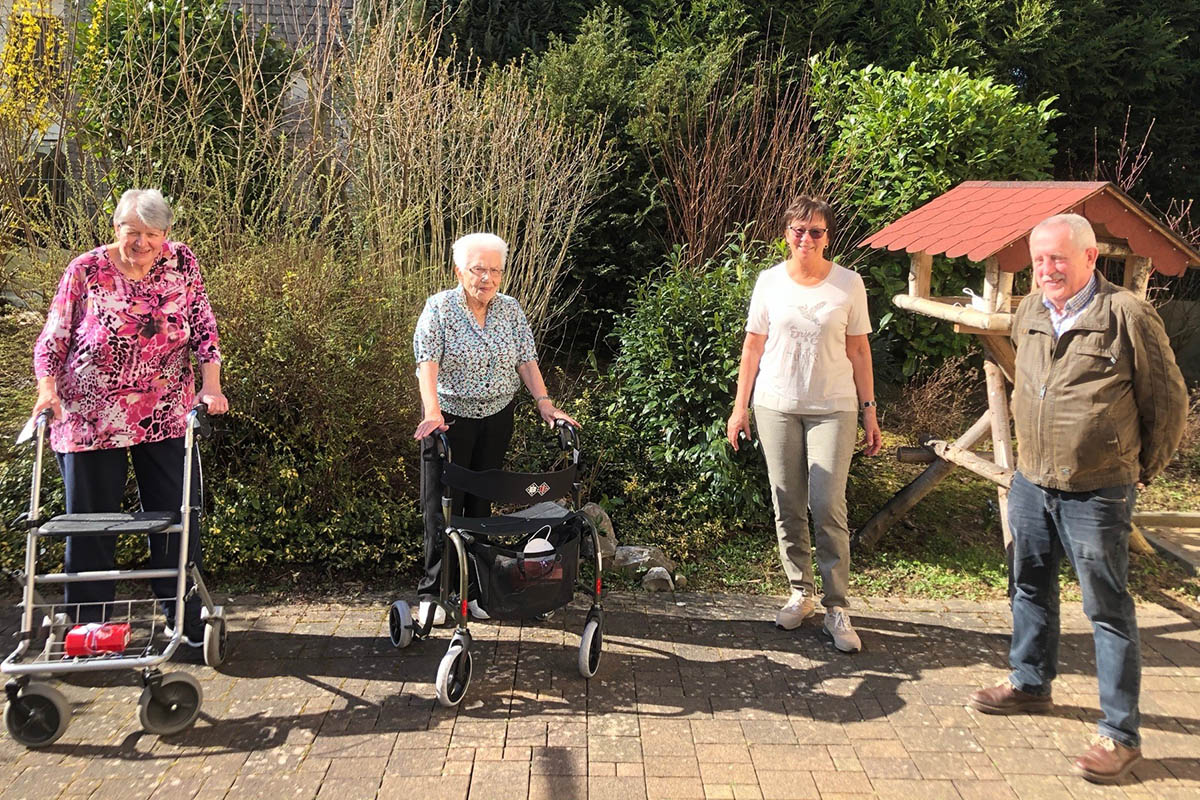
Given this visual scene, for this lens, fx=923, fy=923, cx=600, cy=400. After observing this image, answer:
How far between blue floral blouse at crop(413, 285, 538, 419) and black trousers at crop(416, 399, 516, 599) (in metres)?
0.05

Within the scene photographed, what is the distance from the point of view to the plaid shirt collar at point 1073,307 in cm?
294

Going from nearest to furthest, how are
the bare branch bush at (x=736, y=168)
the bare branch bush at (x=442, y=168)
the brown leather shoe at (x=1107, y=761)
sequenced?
the brown leather shoe at (x=1107, y=761) → the bare branch bush at (x=442, y=168) → the bare branch bush at (x=736, y=168)

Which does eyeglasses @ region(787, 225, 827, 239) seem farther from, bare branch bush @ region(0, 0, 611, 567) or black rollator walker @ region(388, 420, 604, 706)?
bare branch bush @ region(0, 0, 611, 567)

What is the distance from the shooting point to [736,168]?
7098 mm

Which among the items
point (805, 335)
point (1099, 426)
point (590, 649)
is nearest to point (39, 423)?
point (590, 649)

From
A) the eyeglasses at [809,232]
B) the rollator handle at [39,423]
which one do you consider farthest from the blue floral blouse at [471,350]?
the rollator handle at [39,423]

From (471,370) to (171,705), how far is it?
1.59 m

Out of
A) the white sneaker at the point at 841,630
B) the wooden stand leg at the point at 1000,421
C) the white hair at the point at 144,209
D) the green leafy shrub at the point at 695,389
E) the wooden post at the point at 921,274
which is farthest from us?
the green leafy shrub at the point at 695,389

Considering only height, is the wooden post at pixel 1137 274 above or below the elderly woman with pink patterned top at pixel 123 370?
above

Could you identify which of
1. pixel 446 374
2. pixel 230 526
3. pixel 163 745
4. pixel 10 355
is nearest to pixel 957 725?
pixel 446 374

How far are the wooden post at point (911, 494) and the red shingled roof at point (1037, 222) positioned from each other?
89 centimetres

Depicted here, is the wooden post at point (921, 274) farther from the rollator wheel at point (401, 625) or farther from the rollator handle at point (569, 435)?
the rollator wheel at point (401, 625)

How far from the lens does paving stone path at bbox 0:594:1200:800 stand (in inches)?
114

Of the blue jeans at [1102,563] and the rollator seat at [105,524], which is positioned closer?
the blue jeans at [1102,563]
